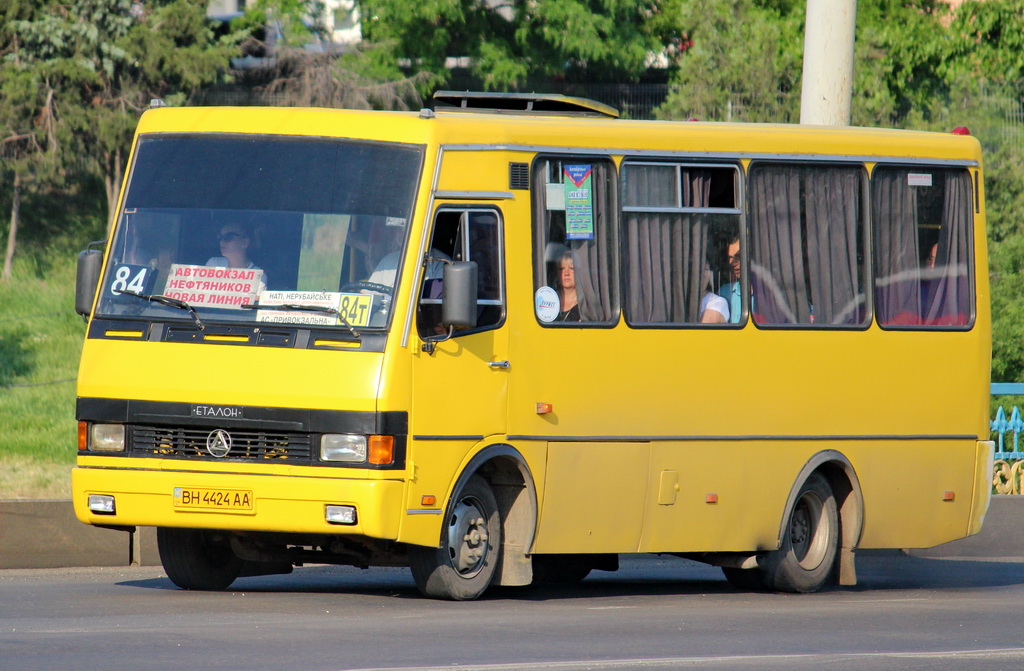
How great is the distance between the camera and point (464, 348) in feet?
33.8

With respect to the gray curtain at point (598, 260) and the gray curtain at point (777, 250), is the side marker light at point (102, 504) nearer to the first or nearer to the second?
the gray curtain at point (598, 260)

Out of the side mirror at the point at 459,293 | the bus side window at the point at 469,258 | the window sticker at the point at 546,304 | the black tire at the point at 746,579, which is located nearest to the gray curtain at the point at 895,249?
the black tire at the point at 746,579

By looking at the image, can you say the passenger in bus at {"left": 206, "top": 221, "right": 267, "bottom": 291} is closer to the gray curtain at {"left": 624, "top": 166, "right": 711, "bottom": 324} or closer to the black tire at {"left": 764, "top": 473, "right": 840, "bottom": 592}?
the gray curtain at {"left": 624, "top": 166, "right": 711, "bottom": 324}

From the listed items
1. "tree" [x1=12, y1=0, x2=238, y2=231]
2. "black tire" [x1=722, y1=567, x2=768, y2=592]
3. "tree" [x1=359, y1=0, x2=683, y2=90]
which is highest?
"tree" [x1=359, y1=0, x2=683, y2=90]

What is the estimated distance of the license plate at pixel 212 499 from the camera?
9.73 m

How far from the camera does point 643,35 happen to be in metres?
32.1

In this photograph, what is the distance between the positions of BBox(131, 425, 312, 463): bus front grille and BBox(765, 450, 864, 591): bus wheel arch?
3.83 meters

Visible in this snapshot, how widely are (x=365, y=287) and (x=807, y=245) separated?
12.0 feet

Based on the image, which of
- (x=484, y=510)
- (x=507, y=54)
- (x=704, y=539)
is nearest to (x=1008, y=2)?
(x=507, y=54)

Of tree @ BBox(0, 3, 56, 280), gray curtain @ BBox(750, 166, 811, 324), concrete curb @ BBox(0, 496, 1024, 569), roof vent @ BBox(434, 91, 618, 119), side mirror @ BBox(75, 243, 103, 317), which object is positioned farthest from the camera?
tree @ BBox(0, 3, 56, 280)

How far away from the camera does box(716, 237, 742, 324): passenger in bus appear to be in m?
11.7

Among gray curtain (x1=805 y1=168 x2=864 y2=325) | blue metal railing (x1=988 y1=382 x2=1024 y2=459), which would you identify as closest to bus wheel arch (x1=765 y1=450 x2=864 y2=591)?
gray curtain (x1=805 y1=168 x2=864 y2=325)

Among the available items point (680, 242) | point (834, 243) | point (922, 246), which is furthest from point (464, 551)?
point (922, 246)

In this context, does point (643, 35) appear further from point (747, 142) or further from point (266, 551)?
point (266, 551)
